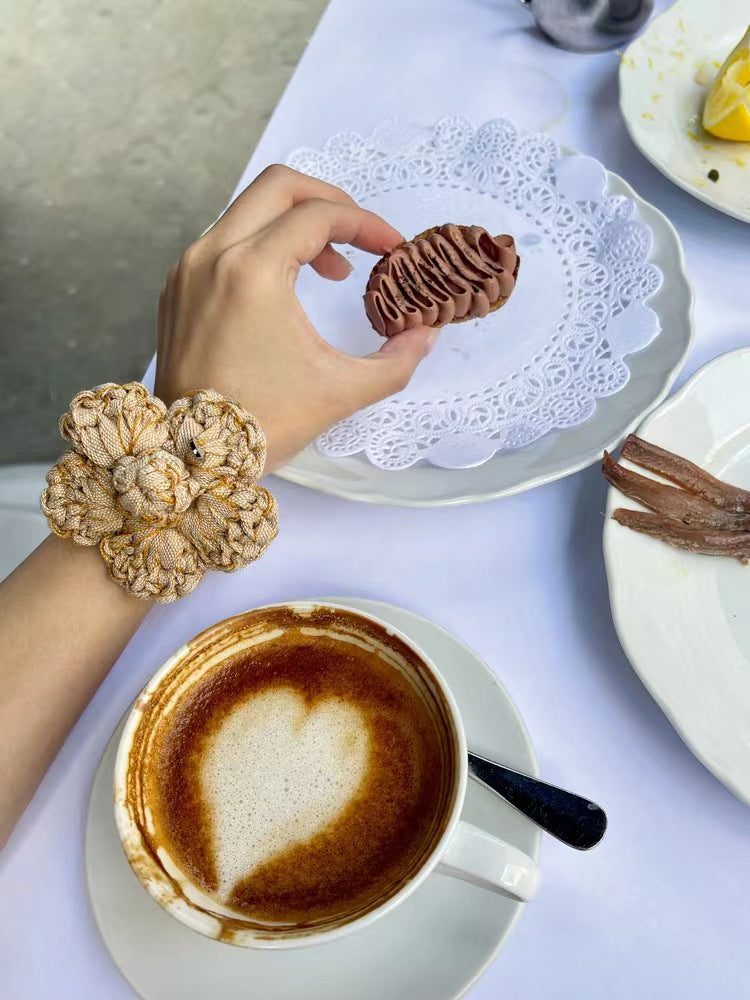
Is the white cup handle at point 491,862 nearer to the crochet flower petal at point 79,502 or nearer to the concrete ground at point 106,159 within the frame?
the crochet flower petal at point 79,502

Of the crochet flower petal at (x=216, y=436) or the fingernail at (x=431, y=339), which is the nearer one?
the crochet flower petal at (x=216, y=436)

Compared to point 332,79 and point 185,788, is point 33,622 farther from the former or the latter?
point 332,79

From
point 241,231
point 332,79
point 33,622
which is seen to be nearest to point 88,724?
point 33,622

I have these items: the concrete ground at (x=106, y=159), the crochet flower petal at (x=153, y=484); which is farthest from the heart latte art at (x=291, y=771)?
the concrete ground at (x=106, y=159)

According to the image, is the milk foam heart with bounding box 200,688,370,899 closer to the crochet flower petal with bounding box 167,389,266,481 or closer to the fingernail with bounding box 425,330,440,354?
the crochet flower petal with bounding box 167,389,266,481

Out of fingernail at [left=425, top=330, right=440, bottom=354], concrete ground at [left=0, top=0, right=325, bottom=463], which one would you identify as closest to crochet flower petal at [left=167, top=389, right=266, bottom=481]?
fingernail at [left=425, top=330, right=440, bottom=354]

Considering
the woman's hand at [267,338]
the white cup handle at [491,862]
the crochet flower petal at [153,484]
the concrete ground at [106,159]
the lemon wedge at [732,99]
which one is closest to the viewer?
the white cup handle at [491,862]
